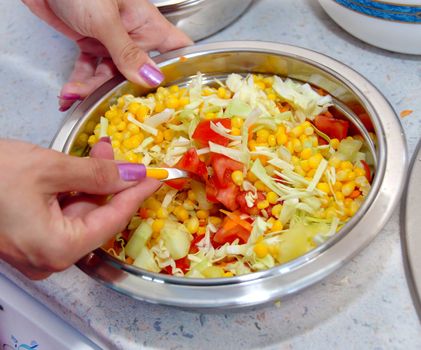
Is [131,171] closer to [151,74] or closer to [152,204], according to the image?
[152,204]

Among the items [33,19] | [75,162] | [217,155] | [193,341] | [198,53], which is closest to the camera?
[75,162]

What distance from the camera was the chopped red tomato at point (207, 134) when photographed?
3.15 ft

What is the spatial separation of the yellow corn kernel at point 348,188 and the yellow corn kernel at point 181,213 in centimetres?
28

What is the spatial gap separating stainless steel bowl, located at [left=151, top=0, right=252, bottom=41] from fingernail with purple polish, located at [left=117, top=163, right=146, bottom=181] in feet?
1.70

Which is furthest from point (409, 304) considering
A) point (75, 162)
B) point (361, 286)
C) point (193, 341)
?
point (75, 162)

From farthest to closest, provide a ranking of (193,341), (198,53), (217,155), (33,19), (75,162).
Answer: (33,19) → (198,53) → (217,155) → (193,341) → (75,162)

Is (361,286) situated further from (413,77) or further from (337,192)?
(413,77)

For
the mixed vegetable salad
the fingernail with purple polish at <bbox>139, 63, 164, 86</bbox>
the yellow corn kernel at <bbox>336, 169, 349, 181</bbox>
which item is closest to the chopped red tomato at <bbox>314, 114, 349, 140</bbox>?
the mixed vegetable salad

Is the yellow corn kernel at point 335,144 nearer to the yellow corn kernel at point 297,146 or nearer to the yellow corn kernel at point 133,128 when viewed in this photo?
the yellow corn kernel at point 297,146

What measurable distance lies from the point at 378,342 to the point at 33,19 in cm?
122

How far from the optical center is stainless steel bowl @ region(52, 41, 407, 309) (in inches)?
29.1

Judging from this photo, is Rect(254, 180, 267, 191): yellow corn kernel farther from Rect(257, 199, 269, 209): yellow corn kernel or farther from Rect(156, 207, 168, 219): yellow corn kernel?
Rect(156, 207, 168, 219): yellow corn kernel

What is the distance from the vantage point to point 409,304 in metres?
0.83

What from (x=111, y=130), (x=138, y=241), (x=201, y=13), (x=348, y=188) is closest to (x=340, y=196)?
(x=348, y=188)
